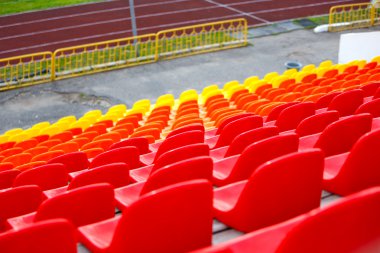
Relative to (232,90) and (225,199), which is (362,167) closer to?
(225,199)

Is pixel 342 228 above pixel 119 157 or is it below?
above

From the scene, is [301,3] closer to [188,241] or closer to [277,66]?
[277,66]

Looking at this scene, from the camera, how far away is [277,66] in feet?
61.6

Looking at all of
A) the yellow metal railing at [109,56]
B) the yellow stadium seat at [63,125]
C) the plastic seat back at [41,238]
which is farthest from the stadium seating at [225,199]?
the yellow metal railing at [109,56]

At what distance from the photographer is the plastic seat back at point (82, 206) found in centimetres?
354

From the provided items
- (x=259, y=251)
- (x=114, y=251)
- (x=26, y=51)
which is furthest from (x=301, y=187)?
(x=26, y=51)

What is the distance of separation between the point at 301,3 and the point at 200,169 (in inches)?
942

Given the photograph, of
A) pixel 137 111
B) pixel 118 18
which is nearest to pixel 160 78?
pixel 137 111

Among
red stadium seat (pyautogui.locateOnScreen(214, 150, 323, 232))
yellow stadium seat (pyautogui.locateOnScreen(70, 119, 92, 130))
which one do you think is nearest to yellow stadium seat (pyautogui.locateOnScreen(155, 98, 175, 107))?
yellow stadium seat (pyautogui.locateOnScreen(70, 119, 92, 130))

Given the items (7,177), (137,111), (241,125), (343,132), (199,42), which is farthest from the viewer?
(199,42)

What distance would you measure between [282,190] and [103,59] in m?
16.4

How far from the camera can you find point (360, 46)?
53.3 feet

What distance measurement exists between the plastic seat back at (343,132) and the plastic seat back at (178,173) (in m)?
1.10

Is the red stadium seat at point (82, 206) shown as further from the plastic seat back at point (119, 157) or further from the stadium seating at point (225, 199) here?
the plastic seat back at point (119, 157)
